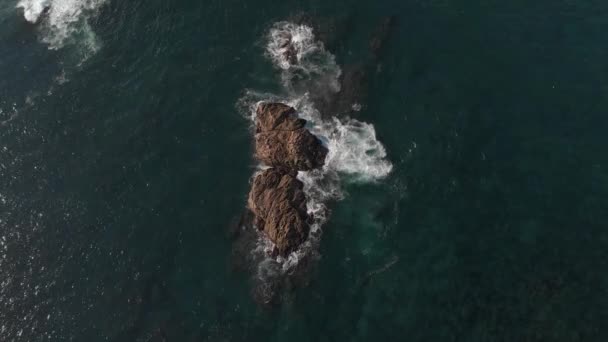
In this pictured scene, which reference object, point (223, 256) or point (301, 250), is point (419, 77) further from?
point (223, 256)

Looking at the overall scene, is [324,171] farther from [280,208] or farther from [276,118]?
[276,118]

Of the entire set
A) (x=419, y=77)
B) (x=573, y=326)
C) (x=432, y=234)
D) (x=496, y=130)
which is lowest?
(x=573, y=326)

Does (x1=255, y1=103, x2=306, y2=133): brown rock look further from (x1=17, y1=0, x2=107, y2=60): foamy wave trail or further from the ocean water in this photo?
(x1=17, y1=0, x2=107, y2=60): foamy wave trail

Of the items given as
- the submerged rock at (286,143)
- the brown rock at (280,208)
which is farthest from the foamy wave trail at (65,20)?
the brown rock at (280,208)

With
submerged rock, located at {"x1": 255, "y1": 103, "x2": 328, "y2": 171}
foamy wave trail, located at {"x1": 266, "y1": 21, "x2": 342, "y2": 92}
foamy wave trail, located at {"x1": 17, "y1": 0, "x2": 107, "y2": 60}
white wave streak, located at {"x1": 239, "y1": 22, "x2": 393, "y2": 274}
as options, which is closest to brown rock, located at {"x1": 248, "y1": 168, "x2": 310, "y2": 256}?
white wave streak, located at {"x1": 239, "y1": 22, "x2": 393, "y2": 274}

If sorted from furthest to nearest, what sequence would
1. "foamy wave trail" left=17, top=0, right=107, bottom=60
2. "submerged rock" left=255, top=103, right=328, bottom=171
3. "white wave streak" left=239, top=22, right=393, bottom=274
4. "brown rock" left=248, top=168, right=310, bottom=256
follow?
"foamy wave trail" left=17, top=0, right=107, bottom=60, "submerged rock" left=255, top=103, right=328, bottom=171, "white wave streak" left=239, top=22, right=393, bottom=274, "brown rock" left=248, top=168, right=310, bottom=256

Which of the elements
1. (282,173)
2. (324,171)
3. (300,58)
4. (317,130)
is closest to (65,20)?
(300,58)

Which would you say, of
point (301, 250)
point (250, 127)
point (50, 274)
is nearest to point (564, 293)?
point (301, 250)
